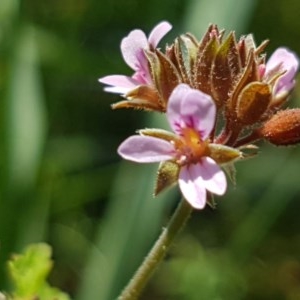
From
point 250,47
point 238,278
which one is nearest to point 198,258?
point 238,278

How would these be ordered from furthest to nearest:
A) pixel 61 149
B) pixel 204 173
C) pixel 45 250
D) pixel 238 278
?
Answer: pixel 61 149
pixel 238 278
pixel 45 250
pixel 204 173

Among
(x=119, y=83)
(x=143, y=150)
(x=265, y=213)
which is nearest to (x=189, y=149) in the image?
(x=143, y=150)

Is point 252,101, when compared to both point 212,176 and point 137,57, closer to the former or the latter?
point 212,176

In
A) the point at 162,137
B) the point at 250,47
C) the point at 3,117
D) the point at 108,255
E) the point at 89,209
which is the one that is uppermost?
the point at 250,47

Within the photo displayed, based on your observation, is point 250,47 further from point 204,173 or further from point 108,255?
point 108,255

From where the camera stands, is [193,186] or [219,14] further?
[219,14]
